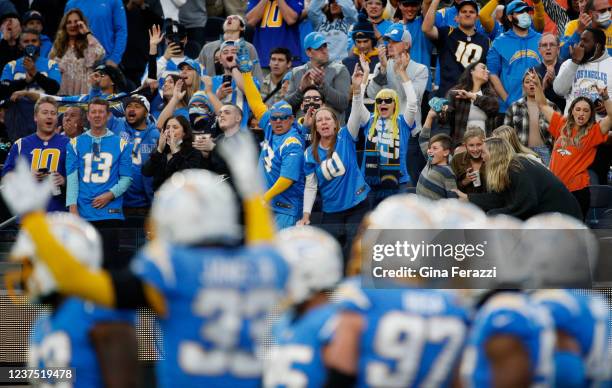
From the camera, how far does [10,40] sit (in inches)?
594

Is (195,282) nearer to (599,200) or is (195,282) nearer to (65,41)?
(599,200)

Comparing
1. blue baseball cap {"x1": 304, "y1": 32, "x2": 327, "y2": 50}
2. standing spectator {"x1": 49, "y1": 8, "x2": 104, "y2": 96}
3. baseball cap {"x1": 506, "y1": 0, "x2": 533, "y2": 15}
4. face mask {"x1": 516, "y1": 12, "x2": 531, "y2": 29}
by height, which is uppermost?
baseball cap {"x1": 506, "y1": 0, "x2": 533, "y2": 15}

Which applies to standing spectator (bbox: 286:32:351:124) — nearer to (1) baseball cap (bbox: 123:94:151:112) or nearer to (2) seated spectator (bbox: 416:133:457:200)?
(1) baseball cap (bbox: 123:94:151:112)

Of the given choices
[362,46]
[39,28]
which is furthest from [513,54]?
[39,28]

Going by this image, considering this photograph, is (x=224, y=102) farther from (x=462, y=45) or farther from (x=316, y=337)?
(x=316, y=337)

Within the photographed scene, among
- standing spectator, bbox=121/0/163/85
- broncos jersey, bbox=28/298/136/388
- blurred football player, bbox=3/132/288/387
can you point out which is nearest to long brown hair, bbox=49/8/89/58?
standing spectator, bbox=121/0/163/85

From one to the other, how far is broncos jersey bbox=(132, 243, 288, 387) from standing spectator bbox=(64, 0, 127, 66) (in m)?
9.28

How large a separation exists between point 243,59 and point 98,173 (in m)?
2.16

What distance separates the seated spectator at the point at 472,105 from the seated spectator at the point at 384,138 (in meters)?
Result: 0.38

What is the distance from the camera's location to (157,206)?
6.14m

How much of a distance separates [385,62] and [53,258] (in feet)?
25.5

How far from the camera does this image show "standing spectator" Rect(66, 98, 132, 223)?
1204cm

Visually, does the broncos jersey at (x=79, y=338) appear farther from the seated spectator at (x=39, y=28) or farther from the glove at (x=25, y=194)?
the seated spectator at (x=39, y=28)

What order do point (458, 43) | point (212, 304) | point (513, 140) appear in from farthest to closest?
point (458, 43) < point (513, 140) < point (212, 304)
